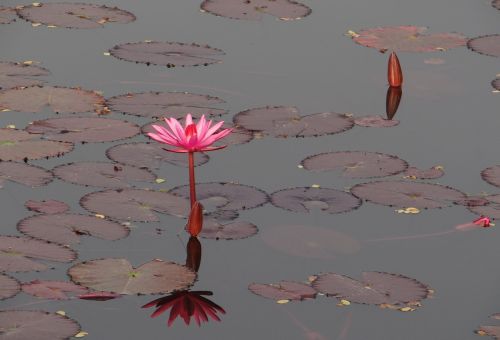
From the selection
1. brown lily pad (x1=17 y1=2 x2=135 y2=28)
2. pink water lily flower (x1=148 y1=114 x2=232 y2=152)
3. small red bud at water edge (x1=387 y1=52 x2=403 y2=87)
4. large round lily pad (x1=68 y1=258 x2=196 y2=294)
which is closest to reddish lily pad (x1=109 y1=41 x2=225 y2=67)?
brown lily pad (x1=17 y1=2 x2=135 y2=28)

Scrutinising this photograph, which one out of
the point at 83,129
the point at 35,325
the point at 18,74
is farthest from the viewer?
the point at 18,74

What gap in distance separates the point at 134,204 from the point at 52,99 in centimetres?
118

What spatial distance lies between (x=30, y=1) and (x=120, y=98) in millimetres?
1691

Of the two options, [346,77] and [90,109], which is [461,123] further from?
[90,109]

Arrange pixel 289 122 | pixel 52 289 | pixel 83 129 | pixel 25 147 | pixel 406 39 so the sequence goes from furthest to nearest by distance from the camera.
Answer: pixel 406 39, pixel 289 122, pixel 83 129, pixel 25 147, pixel 52 289

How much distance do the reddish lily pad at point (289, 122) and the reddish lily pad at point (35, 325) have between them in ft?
6.15

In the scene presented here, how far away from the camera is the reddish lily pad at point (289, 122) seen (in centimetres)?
572

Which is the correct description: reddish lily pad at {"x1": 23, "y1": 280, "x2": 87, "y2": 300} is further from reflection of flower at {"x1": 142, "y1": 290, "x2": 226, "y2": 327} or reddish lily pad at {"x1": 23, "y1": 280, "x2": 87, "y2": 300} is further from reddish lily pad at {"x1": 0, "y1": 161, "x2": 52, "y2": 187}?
reddish lily pad at {"x1": 0, "y1": 161, "x2": 52, "y2": 187}

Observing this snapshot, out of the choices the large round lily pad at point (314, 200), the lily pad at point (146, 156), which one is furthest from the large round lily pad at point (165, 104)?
the large round lily pad at point (314, 200)

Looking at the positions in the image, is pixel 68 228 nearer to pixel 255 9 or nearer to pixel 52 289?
pixel 52 289

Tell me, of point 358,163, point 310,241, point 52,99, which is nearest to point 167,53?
point 52,99

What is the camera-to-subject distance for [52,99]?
5875mm

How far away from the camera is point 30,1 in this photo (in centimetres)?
736

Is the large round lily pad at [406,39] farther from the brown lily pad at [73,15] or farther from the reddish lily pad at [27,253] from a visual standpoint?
the reddish lily pad at [27,253]
